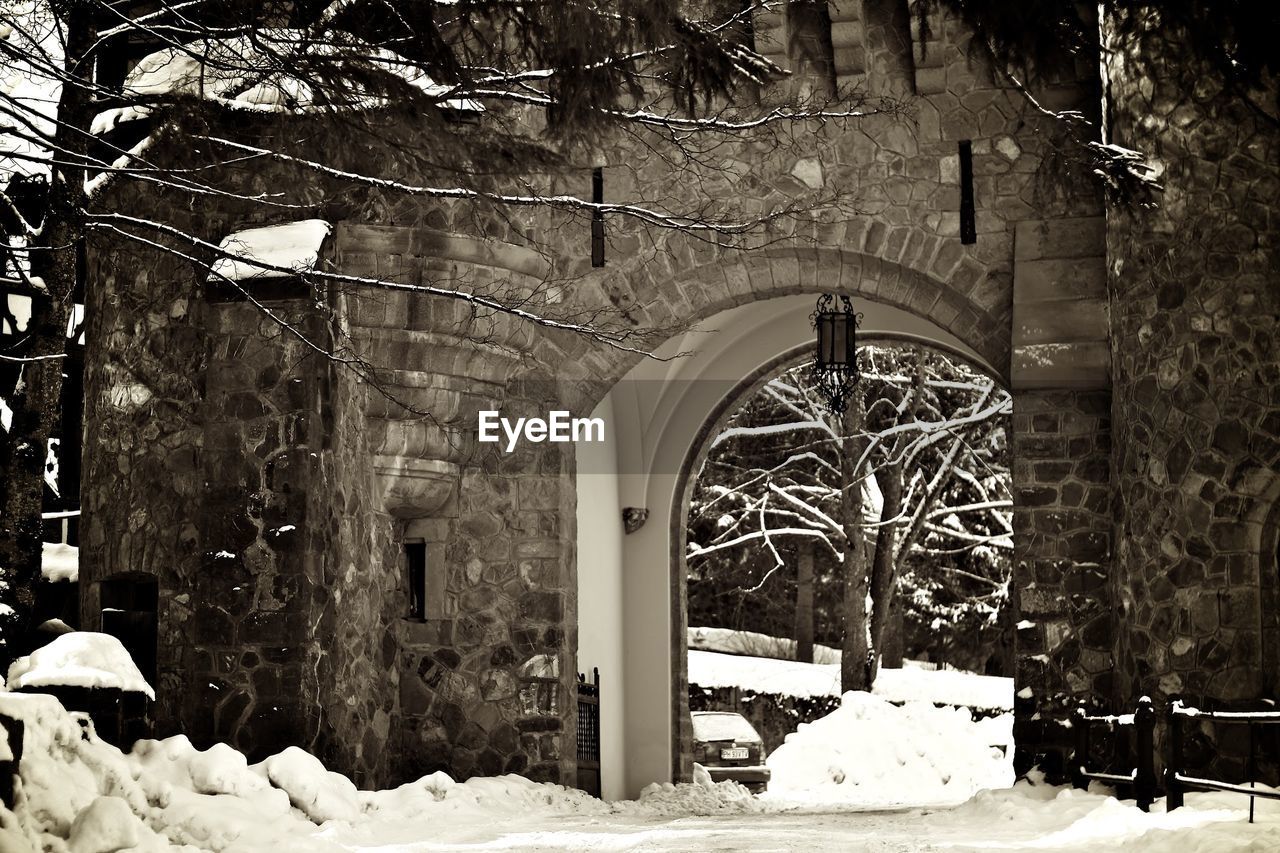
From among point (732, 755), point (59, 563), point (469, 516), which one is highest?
point (469, 516)

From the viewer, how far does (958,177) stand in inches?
422

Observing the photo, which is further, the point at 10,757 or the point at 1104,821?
the point at 1104,821

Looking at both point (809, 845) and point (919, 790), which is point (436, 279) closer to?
point (809, 845)

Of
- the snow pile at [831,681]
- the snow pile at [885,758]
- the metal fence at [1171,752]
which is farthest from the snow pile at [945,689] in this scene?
the metal fence at [1171,752]

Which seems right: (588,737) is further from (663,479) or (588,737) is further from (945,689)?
(945,689)

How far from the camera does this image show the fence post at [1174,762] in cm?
761

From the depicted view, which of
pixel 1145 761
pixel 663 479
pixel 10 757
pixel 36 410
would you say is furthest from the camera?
pixel 663 479

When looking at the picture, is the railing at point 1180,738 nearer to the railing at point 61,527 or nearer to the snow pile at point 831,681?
the railing at point 61,527

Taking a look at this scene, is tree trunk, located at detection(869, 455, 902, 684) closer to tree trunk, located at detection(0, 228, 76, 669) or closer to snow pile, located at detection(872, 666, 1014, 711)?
snow pile, located at detection(872, 666, 1014, 711)

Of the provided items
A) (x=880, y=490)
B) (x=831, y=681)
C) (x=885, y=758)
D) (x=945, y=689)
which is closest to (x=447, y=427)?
(x=885, y=758)

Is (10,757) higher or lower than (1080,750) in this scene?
higher

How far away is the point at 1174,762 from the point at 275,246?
5.55m

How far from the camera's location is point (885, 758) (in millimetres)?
18641

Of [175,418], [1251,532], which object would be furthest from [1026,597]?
[175,418]
